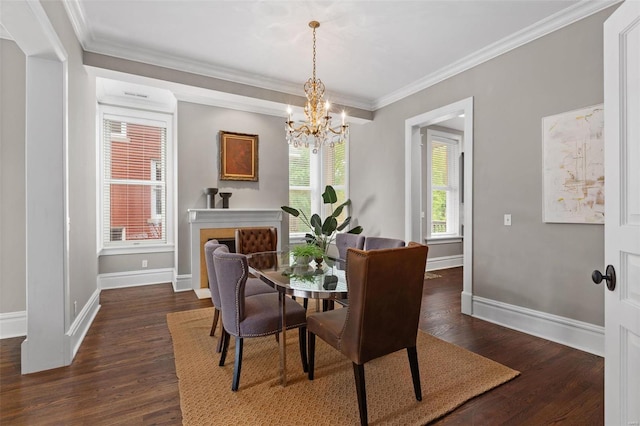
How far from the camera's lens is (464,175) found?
373 cm

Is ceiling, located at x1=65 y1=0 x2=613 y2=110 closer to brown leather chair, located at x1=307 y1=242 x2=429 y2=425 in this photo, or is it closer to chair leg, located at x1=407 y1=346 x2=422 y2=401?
brown leather chair, located at x1=307 y1=242 x2=429 y2=425

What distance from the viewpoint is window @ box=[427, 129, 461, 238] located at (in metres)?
6.31

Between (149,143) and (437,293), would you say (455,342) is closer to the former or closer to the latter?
(437,293)

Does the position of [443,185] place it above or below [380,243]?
above

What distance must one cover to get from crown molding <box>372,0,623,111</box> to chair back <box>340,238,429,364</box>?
2648 millimetres

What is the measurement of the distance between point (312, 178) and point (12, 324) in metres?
4.79

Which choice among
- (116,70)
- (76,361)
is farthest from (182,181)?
(76,361)

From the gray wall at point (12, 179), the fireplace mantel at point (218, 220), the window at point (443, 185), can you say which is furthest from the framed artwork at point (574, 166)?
the gray wall at point (12, 179)

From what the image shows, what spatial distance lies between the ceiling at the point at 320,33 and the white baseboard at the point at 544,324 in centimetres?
268

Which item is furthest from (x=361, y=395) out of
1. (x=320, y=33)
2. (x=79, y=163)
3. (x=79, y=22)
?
(x=79, y=22)

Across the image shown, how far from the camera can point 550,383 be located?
218 cm

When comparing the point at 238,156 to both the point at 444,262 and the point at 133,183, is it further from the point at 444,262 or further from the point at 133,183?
the point at 444,262

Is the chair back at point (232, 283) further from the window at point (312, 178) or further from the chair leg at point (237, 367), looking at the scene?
the window at point (312, 178)

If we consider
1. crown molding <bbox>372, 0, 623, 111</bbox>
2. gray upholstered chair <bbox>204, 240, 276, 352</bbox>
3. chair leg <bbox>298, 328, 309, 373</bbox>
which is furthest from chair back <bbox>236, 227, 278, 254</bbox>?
crown molding <bbox>372, 0, 623, 111</bbox>
